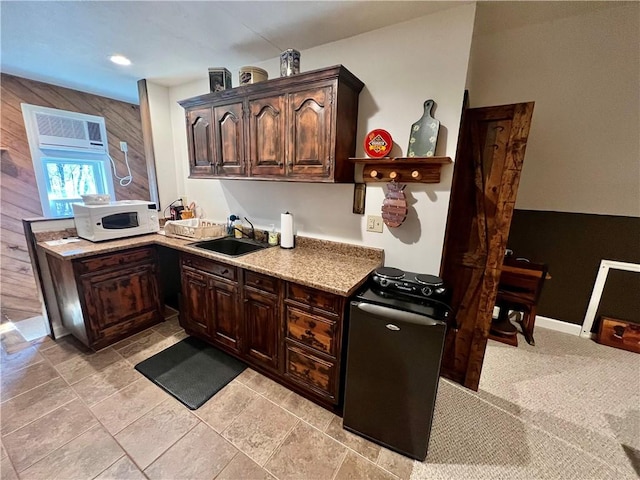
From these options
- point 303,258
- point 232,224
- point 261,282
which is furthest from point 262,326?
point 232,224

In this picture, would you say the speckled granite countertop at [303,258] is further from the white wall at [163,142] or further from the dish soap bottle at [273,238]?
the white wall at [163,142]

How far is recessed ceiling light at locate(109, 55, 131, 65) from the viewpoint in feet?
7.76

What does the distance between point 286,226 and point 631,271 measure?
328 cm

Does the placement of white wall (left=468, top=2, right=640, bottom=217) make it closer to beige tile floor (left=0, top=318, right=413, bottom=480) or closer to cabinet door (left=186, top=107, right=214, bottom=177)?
cabinet door (left=186, top=107, right=214, bottom=177)

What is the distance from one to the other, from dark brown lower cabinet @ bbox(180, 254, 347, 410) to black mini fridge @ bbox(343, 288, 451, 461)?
0.15m

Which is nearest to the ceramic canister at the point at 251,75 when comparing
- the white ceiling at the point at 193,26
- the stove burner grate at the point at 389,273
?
the white ceiling at the point at 193,26

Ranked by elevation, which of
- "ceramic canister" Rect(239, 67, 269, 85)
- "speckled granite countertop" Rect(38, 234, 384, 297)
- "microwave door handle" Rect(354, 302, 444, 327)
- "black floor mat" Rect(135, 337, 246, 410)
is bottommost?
"black floor mat" Rect(135, 337, 246, 410)

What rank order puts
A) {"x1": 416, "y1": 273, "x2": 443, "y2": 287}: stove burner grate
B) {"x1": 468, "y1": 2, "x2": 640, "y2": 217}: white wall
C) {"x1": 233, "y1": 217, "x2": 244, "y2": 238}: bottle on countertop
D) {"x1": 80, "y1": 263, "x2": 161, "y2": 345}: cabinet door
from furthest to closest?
{"x1": 233, "y1": 217, "x2": 244, "y2": 238}: bottle on countertop
{"x1": 80, "y1": 263, "x2": 161, "y2": 345}: cabinet door
{"x1": 468, "y1": 2, "x2": 640, "y2": 217}: white wall
{"x1": 416, "y1": 273, "x2": 443, "y2": 287}: stove burner grate

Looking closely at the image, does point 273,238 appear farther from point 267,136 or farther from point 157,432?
A: point 157,432

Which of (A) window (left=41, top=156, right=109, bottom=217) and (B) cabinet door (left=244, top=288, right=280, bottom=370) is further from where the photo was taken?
(A) window (left=41, top=156, right=109, bottom=217)

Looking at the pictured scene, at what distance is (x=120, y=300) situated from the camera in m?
2.41

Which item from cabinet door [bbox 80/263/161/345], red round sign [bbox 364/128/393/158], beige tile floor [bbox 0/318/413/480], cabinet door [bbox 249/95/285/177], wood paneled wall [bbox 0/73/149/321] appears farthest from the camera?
wood paneled wall [bbox 0/73/149/321]

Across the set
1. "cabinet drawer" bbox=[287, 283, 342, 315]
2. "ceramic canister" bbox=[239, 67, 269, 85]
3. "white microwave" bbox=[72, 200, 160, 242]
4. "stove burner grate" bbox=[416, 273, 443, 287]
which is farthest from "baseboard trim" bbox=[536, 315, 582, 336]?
"white microwave" bbox=[72, 200, 160, 242]

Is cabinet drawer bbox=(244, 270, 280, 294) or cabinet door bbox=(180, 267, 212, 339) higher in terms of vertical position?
cabinet drawer bbox=(244, 270, 280, 294)
